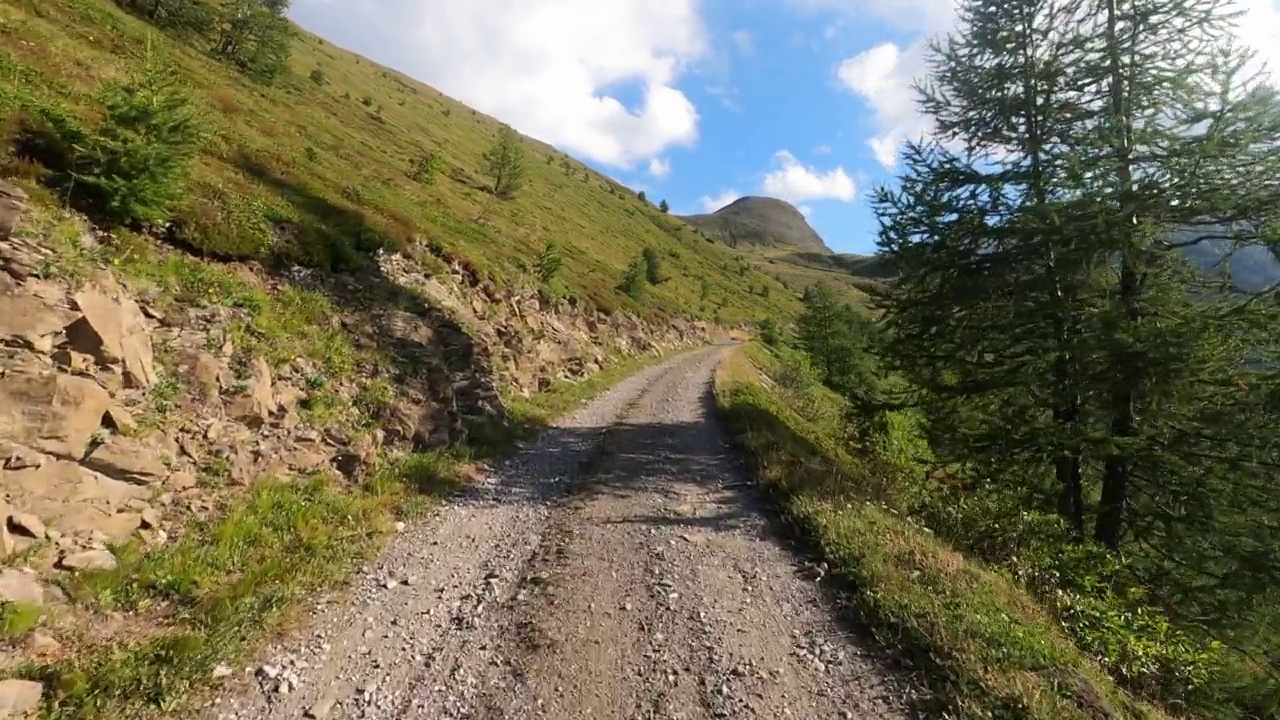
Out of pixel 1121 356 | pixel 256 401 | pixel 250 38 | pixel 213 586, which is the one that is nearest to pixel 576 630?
pixel 213 586

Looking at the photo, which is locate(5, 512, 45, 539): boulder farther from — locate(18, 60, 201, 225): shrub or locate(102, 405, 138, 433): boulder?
locate(18, 60, 201, 225): shrub

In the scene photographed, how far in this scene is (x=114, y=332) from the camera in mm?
7402

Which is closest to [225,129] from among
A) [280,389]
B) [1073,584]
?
[280,389]

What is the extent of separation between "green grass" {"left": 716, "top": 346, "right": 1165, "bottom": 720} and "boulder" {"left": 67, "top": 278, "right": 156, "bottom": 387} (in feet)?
29.9

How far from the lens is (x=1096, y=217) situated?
9828 mm

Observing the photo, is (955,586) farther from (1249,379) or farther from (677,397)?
(677,397)

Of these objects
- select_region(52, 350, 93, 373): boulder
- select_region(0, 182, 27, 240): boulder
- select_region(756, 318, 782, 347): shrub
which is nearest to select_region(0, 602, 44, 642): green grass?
select_region(52, 350, 93, 373): boulder

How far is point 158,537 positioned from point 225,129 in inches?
684

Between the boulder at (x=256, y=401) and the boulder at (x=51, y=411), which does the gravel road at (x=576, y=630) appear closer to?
the boulder at (x=256, y=401)

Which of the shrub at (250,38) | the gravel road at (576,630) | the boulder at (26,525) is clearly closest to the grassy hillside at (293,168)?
the shrub at (250,38)

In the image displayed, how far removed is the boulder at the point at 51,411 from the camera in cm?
592

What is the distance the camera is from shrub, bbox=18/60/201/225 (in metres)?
9.12

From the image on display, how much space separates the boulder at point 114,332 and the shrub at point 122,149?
2283 millimetres

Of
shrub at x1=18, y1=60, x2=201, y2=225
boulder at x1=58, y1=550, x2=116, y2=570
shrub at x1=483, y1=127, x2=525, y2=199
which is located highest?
shrub at x1=483, y1=127, x2=525, y2=199
